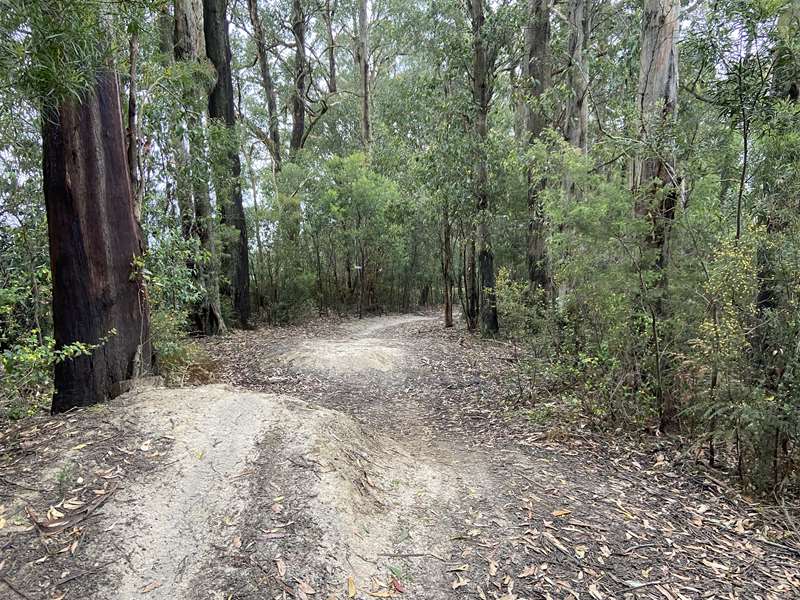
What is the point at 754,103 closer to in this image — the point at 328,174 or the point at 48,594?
the point at 48,594

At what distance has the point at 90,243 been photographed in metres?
3.61

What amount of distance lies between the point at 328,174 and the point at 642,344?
1099 cm

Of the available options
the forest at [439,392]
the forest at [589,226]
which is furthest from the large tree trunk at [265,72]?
the forest at [439,392]

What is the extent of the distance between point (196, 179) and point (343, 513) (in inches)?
259

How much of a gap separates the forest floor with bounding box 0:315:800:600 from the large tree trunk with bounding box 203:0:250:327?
265 inches

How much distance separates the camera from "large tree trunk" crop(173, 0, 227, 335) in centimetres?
724

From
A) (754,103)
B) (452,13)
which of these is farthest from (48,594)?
(452,13)

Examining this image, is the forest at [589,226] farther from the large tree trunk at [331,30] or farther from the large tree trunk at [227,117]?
the large tree trunk at [331,30]

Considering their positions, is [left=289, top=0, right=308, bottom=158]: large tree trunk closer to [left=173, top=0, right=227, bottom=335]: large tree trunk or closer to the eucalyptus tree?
[left=173, top=0, right=227, bottom=335]: large tree trunk

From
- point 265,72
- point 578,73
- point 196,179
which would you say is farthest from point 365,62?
point 196,179

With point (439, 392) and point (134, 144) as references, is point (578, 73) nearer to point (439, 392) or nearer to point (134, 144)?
point (439, 392)

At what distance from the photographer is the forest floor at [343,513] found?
2215 mm

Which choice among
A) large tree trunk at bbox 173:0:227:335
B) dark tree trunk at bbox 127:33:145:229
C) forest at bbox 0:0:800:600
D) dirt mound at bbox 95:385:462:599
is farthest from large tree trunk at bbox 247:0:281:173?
dirt mound at bbox 95:385:462:599

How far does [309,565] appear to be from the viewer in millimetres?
2238
